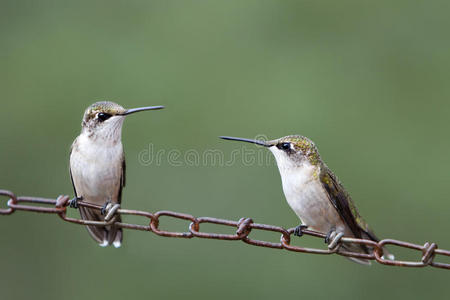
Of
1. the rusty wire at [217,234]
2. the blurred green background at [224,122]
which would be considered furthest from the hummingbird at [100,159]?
the rusty wire at [217,234]

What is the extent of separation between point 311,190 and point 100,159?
1696 millimetres

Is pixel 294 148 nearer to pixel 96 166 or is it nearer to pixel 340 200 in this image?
pixel 340 200

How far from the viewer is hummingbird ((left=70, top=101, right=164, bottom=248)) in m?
5.27

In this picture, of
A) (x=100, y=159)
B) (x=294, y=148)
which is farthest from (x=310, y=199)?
(x=100, y=159)

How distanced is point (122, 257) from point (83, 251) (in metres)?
0.56

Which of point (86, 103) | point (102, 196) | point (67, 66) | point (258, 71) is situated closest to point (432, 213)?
point (258, 71)

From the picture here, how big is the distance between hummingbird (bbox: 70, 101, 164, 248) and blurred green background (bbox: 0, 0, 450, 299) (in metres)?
1.06

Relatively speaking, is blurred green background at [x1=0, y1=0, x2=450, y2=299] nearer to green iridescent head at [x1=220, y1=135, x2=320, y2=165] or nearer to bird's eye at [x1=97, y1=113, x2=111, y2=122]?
bird's eye at [x1=97, y1=113, x2=111, y2=122]

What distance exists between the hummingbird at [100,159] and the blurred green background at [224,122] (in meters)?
1.06

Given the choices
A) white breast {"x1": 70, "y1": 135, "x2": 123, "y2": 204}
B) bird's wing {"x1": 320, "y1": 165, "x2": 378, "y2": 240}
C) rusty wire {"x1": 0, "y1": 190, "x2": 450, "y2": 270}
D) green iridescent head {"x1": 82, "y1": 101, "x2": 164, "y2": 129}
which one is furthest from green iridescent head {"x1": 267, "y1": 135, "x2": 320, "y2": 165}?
rusty wire {"x1": 0, "y1": 190, "x2": 450, "y2": 270}

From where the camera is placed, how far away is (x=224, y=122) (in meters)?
7.86

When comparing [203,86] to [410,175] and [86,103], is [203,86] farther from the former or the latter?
[410,175]

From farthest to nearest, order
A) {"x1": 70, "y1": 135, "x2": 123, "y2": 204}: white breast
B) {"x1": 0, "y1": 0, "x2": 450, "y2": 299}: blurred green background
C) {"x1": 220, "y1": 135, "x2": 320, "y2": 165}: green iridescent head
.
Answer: {"x1": 0, "y1": 0, "x2": 450, "y2": 299}: blurred green background < {"x1": 70, "y1": 135, "x2": 123, "y2": 204}: white breast < {"x1": 220, "y1": 135, "x2": 320, "y2": 165}: green iridescent head

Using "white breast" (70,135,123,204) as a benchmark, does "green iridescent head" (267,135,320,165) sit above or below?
below
